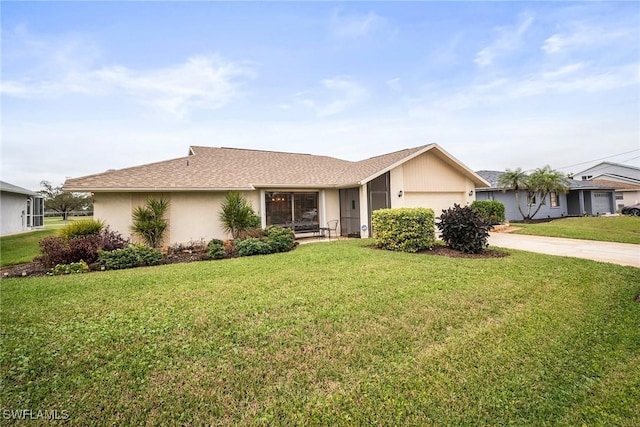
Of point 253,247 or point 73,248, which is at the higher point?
point 73,248

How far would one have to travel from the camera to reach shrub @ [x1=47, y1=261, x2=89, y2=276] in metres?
7.66

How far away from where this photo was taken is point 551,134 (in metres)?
21.6

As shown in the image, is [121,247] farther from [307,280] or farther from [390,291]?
[390,291]

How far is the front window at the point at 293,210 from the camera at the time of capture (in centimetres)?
1351

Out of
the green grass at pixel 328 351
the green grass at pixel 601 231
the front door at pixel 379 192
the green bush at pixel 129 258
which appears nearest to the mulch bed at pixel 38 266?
the green bush at pixel 129 258

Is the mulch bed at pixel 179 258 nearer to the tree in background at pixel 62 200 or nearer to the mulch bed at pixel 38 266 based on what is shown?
the mulch bed at pixel 38 266

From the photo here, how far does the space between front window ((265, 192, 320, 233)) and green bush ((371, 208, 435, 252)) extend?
4987mm

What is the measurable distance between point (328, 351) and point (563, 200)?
99.1 ft

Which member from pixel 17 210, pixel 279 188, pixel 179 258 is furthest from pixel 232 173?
pixel 17 210

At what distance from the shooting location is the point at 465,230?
930cm

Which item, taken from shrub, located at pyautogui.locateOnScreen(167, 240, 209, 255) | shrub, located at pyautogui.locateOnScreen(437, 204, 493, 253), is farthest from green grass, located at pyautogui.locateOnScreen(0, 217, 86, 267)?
shrub, located at pyautogui.locateOnScreen(437, 204, 493, 253)

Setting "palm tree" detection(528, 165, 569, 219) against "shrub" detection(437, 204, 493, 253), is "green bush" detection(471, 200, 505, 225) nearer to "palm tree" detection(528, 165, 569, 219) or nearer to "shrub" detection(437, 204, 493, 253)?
"palm tree" detection(528, 165, 569, 219)

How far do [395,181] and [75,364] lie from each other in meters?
12.7

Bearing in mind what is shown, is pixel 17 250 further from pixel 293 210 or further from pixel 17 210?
pixel 293 210
